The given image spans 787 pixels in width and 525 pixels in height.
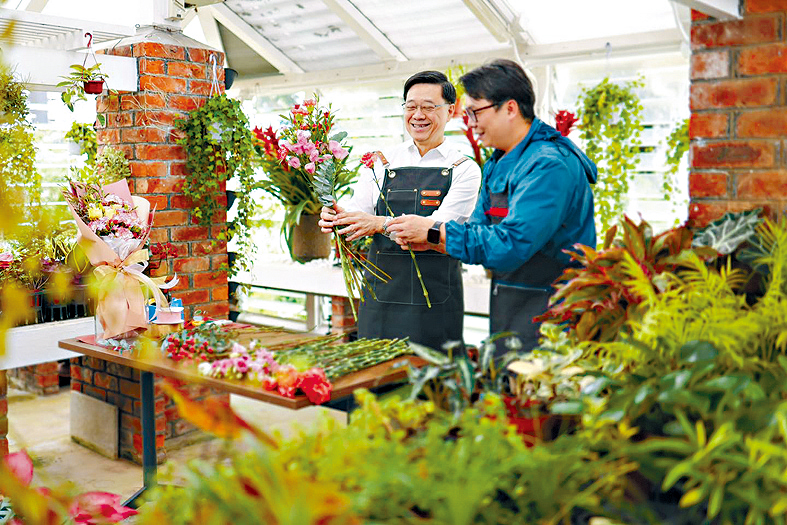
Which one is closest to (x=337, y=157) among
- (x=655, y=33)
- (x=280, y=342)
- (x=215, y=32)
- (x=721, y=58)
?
(x=280, y=342)

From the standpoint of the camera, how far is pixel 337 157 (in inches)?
109

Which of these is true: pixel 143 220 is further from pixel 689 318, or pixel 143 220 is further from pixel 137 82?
pixel 689 318

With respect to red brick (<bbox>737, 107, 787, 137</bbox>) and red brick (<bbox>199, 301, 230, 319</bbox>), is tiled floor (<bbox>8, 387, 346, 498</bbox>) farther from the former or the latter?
red brick (<bbox>737, 107, 787, 137</bbox>)

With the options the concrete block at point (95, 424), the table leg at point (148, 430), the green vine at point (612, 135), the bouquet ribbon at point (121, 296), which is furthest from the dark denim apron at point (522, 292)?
the concrete block at point (95, 424)

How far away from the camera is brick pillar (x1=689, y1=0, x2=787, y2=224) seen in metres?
1.84

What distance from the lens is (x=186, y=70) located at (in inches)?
153

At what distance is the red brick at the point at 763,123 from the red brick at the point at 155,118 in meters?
2.86

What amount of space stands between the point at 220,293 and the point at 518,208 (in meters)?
2.36

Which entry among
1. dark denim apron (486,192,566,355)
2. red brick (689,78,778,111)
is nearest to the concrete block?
dark denim apron (486,192,566,355)

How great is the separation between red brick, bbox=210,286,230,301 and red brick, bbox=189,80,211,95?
108cm

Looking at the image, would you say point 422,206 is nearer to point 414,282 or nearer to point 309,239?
point 414,282

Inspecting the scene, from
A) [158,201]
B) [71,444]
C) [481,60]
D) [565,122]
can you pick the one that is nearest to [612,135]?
[565,122]

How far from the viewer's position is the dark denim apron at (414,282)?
Answer: 10.4ft

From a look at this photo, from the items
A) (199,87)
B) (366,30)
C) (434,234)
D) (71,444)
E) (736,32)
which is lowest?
(71,444)
